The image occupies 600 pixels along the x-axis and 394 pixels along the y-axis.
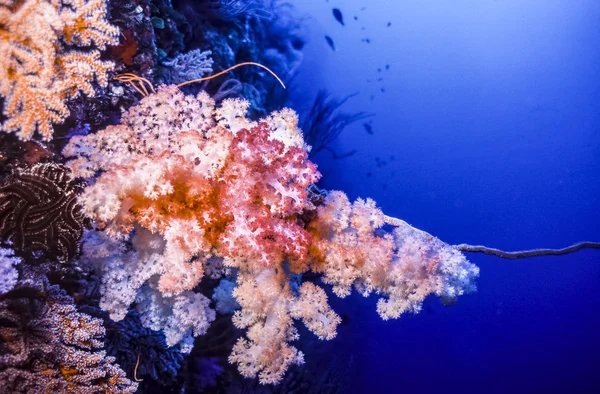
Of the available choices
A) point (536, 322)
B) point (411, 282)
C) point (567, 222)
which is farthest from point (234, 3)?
point (536, 322)

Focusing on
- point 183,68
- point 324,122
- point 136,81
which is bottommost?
point 136,81

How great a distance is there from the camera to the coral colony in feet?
7.54

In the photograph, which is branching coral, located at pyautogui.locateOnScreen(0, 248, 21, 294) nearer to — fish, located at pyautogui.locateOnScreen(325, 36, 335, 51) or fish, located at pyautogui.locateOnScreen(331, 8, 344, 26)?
fish, located at pyautogui.locateOnScreen(325, 36, 335, 51)

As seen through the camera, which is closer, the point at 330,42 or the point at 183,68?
the point at 183,68

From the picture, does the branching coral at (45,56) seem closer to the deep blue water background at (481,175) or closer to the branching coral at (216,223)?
the branching coral at (216,223)

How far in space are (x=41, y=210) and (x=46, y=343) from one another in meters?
1.02

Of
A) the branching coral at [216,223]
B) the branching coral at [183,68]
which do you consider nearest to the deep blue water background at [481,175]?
the branching coral at [183,68]

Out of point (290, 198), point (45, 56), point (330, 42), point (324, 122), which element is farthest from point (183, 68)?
point (330, 42)

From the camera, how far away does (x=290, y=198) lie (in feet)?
8.47

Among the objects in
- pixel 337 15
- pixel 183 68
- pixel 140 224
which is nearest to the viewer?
pixel 140 224

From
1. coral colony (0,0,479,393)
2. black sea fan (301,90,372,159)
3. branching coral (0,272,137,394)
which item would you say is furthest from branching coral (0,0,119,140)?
black sea fan (301,90,372,159)

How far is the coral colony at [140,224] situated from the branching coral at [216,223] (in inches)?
0.4

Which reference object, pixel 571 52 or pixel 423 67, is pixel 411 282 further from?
pixel 571 52

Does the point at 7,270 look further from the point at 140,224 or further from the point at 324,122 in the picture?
the point at 324,122
